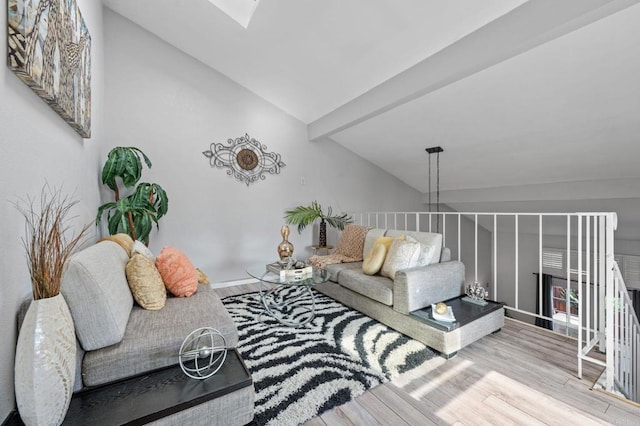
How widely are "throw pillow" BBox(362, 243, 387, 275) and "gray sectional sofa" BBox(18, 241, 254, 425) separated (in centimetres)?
165

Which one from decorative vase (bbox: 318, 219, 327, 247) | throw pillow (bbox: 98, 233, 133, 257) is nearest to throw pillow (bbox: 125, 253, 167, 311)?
throw pillow (bbox: 98, 233, 133, 257)

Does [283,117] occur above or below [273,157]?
above

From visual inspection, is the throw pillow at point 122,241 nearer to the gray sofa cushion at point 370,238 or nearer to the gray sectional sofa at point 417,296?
the gray sectional sofa at point 417,296

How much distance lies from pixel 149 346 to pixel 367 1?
275 centimetres

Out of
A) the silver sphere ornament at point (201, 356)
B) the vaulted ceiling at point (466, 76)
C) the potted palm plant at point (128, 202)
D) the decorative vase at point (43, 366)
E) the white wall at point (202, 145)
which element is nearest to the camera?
the decorative vase at point (43, 366)

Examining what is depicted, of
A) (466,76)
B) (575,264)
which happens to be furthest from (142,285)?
(575,264)

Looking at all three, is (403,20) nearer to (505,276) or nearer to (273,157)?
(273,157)

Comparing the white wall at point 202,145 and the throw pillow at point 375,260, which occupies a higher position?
the white wall at point 202,145

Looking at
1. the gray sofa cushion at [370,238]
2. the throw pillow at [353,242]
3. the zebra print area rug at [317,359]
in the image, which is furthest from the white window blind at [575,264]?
the zebra print area rug at [317,359]

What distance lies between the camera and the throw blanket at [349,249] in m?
3.35

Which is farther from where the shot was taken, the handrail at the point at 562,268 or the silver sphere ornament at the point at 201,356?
the handrail at the point at 562,268

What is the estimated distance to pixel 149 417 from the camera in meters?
1.03

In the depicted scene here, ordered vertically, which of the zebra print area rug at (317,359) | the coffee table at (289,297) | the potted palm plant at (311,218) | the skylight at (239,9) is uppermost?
the skylight at (239,9)

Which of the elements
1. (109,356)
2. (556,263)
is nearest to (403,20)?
(109,356)
